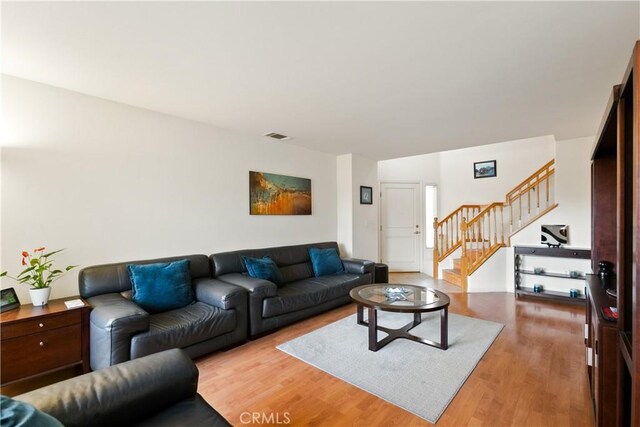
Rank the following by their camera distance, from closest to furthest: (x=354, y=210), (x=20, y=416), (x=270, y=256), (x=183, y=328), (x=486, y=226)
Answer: (x=20, y=416)
(x=183, y=328)
(x=270, y=256)
(x=354, y=210)
(x=486, y=226)

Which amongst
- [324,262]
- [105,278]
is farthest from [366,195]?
[105,278]

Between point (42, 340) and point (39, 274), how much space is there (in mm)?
503

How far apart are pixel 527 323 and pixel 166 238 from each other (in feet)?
13.5

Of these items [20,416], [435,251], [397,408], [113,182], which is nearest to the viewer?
[20,416]

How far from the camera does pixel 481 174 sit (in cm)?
607

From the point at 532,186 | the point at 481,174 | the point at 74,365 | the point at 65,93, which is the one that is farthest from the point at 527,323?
the point at 65,93

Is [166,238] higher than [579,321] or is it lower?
higher

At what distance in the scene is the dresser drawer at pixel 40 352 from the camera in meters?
1.82

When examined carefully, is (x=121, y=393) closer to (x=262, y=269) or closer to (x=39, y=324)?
(x=39, y=324)

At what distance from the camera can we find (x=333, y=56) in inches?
76.9

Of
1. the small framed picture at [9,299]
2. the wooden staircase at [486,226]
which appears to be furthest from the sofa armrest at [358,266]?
the small framed picture at [9,299]

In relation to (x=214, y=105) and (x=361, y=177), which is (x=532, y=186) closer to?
(x=361, y=177)

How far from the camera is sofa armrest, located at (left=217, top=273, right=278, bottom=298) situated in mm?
2814

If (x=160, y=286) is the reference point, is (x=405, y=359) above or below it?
below
